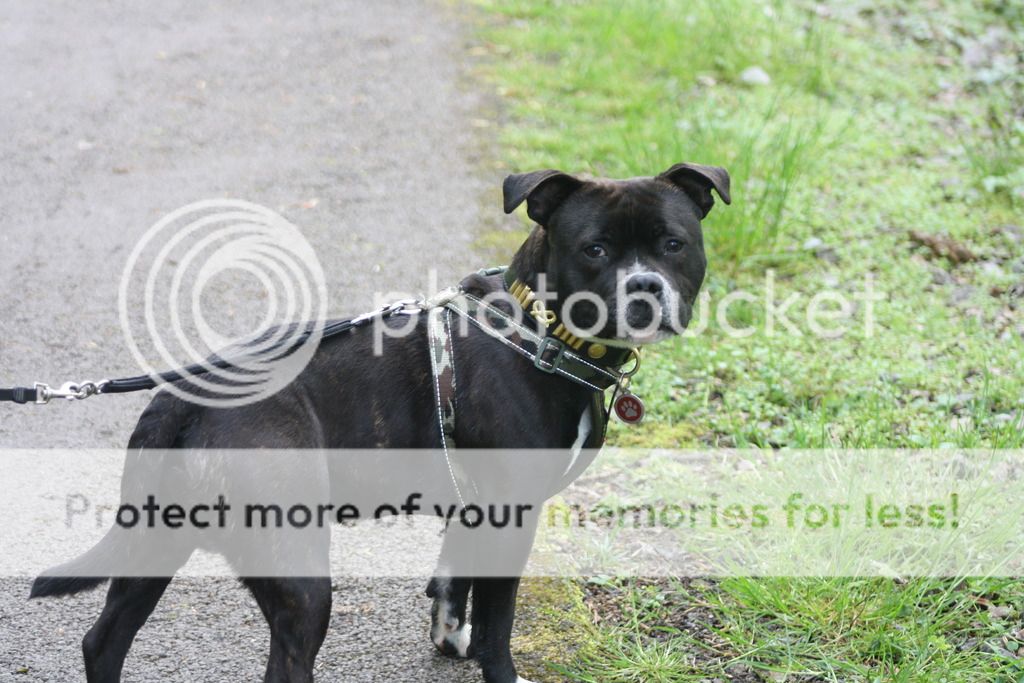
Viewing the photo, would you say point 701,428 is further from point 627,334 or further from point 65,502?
point 65,502

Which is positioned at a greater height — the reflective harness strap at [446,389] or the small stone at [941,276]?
the reflective harness strap at [446,389]

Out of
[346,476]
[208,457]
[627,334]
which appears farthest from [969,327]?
[208,457]

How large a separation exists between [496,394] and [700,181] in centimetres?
91

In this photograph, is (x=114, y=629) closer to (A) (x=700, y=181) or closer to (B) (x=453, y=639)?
(B) (x=453, y=639)

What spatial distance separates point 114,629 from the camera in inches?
117

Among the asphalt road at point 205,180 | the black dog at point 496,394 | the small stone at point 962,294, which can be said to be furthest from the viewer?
the small stone at point 962,294

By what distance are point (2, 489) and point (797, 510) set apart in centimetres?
287

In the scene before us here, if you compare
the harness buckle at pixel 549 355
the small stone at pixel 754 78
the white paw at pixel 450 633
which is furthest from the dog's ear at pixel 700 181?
the small stone at pixel 754 78

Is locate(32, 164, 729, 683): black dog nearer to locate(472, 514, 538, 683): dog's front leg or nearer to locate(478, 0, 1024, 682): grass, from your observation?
locate(472, 514, 538, 683): dog's front leg

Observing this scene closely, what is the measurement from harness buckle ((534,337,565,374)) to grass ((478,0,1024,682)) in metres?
1.02

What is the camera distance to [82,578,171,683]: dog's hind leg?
2.95m

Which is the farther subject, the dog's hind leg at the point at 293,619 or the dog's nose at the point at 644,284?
the dog's nose at the point at 644,284

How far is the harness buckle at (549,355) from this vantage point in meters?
3.13

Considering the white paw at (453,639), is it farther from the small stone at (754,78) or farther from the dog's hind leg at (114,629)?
the small stone at (754,78)
